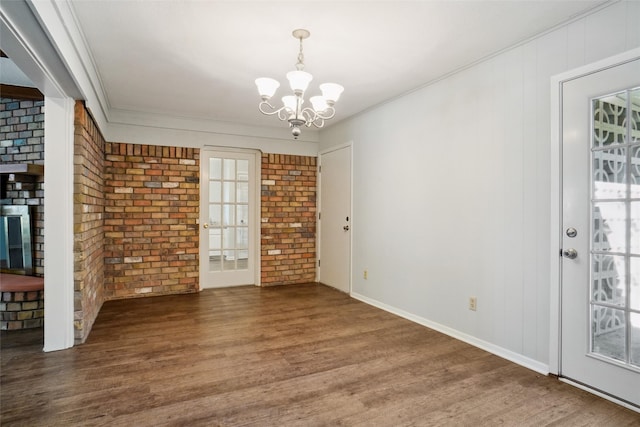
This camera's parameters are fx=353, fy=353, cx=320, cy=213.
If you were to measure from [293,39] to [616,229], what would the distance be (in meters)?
2.43

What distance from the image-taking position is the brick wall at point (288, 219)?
5.19m

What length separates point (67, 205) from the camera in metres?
2.76

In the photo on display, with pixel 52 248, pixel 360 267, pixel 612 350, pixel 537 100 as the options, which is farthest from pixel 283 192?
pixel 612 350

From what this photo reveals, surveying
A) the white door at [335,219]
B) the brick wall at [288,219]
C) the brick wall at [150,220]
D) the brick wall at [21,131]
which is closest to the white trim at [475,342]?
the white door at [335,219]

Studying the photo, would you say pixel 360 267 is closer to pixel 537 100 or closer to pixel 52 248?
pixel 537 100

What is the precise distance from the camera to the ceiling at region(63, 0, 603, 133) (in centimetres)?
217

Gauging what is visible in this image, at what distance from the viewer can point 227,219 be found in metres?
5.04

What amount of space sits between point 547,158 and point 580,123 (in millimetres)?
279

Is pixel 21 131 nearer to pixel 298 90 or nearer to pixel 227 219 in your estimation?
pixel 227 219

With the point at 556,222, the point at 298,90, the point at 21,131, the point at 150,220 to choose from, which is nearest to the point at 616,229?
the point at 556,222

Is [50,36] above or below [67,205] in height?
above

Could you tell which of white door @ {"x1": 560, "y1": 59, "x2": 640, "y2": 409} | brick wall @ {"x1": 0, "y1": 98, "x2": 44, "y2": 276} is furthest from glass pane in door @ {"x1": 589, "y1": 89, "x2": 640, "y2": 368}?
brick wall @ {"x1": 0, "y1": 98, "x2": 44, "y2": 276}

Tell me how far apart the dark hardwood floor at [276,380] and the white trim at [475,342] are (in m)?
0.07

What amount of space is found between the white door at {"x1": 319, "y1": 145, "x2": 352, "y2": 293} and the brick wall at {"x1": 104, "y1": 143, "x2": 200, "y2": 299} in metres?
1.81
